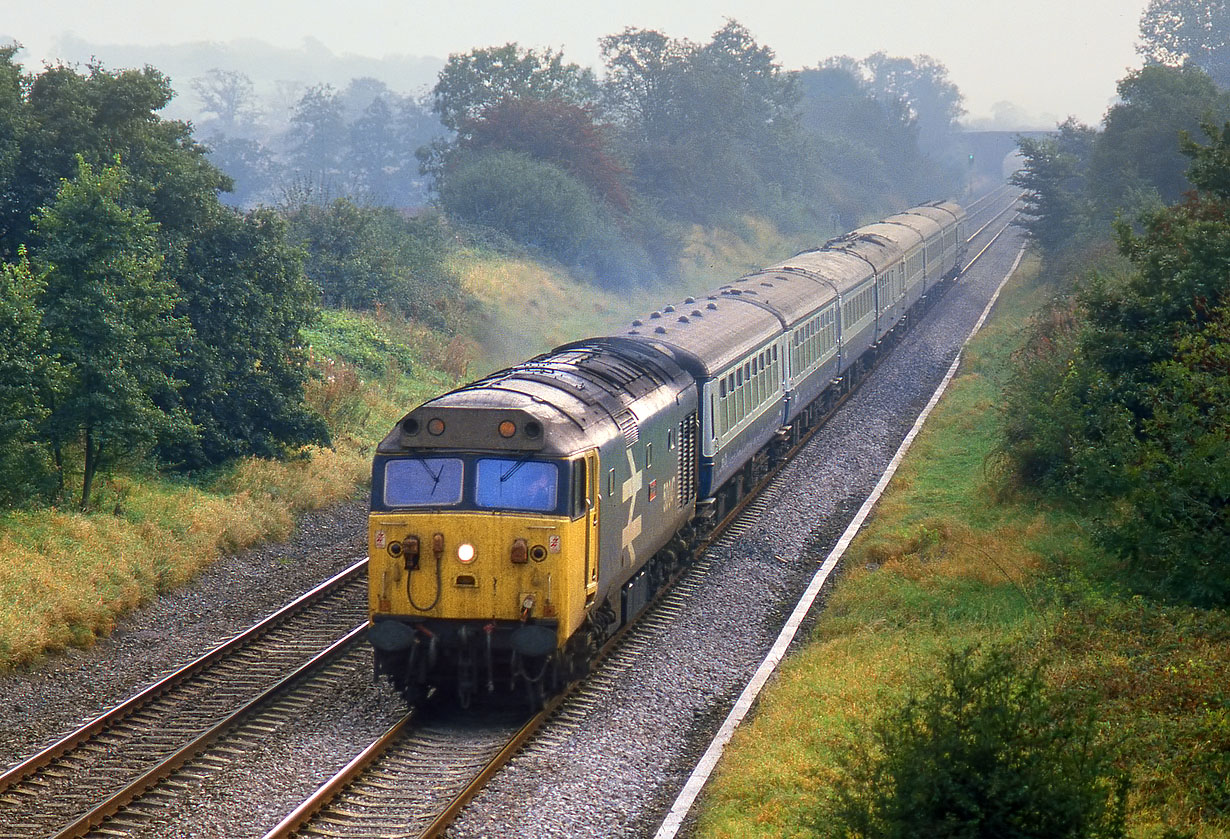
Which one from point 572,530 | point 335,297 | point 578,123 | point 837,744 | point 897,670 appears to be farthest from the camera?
point 578,123

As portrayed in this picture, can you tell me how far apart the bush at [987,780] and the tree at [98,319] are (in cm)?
1475

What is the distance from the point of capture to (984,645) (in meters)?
14.8

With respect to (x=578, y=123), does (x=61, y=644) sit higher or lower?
lower

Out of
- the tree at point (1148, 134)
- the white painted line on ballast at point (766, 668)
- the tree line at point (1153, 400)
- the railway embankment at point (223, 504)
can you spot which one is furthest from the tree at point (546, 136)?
the tree line at point (1153, 400)

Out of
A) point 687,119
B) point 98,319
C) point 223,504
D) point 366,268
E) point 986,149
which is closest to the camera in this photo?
point 98,319

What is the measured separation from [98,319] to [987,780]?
16.1 metres

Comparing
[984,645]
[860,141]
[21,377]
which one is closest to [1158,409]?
[984,645]

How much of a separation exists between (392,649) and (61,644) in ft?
18.5

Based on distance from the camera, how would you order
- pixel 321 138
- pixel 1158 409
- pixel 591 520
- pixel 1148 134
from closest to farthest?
pixel 591 520 → pixel 1158 409 → pixel 1148 134 → pixel 321 138

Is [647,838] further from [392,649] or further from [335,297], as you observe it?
[335,297]

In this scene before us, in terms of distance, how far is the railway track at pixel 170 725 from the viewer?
1160 centimetres

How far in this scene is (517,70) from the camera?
61.4 meters

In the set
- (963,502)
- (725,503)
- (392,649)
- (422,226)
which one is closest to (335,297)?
(422,226)

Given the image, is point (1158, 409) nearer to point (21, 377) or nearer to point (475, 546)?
point (475, 546)
